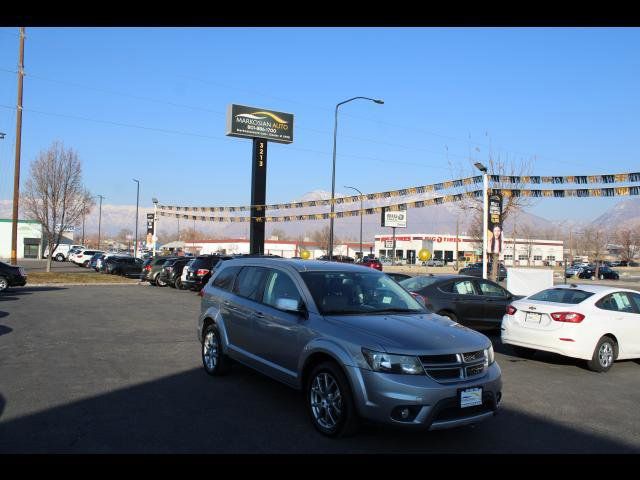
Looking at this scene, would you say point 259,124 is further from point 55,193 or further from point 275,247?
point 275,247

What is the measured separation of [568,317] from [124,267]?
112 ft

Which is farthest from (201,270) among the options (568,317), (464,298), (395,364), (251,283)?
(395,364)

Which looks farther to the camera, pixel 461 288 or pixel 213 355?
pixel 461 288

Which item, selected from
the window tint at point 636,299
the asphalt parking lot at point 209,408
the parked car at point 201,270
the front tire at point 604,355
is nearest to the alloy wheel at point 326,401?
the asphalt parking lot at point 209,408

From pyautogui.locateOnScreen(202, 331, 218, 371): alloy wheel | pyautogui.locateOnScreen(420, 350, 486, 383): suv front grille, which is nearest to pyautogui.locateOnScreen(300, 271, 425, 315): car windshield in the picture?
pyautogui.locateOnScreen(420, 350, 486, 383): suv front grille

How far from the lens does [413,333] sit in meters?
5.35

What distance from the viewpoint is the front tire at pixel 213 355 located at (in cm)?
767

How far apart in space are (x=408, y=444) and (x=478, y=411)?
73 centimetres

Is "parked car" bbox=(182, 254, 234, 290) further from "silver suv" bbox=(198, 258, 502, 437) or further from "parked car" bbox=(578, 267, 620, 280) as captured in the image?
"parked car" bbox=(578, 267, 620, 280)

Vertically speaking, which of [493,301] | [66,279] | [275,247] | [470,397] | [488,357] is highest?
[275,247]

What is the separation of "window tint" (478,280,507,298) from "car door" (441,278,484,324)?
9.2 inches

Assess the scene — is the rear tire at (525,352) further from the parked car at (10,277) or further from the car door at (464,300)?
the parked car at (10,277)

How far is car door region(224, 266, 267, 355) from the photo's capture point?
689cm
